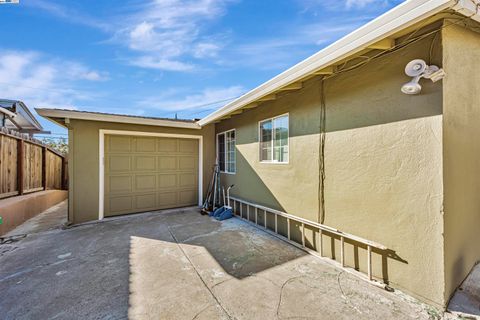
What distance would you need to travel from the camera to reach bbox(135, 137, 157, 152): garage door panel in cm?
580

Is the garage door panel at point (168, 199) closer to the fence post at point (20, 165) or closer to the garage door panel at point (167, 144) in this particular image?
the garage door panel at point (167, 144)

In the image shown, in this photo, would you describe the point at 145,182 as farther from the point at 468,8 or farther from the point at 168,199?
the point at 468,8

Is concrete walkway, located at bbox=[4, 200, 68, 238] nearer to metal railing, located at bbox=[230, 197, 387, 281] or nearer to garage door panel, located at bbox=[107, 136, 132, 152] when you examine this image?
garage door panel, located at bbox=[107, 136, 132, 152]

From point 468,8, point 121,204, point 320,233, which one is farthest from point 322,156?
point 121,204

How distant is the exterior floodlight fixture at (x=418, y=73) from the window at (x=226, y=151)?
14.1 feet

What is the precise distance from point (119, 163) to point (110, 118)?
124 centimetres

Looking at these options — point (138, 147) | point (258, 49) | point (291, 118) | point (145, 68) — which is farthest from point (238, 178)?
point (145, 68)

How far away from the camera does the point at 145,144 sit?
5891 millimetres

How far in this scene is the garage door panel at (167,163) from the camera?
20.0 feet

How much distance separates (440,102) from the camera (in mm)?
1995

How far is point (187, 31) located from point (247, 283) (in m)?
6.15

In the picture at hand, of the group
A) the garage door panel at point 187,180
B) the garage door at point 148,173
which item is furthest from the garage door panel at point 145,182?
the garage door panel at point 187,180

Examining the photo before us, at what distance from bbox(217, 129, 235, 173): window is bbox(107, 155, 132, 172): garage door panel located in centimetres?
270

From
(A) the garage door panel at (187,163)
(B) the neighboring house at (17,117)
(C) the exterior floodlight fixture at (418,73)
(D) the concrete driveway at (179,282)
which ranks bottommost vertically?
(D) the concrete driveway at (179,282)
